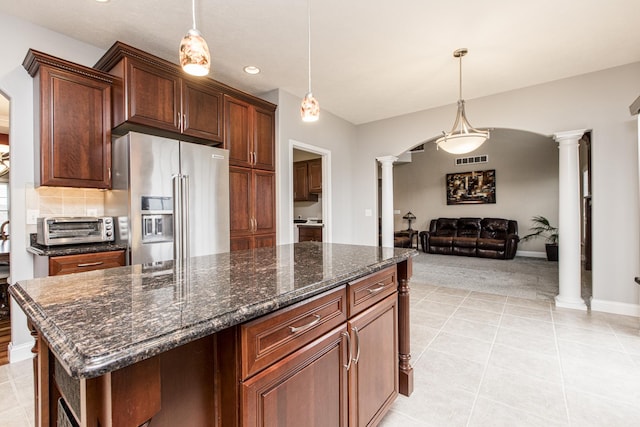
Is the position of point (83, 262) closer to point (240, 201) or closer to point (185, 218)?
point (185, 218)

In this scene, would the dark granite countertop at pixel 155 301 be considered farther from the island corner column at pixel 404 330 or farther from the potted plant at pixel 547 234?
the potted plant at pixel 547 234

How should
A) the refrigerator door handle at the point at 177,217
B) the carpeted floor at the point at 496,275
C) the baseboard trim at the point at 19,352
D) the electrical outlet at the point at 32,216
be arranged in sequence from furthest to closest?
the carpeted floor at the point at 496,275 < the refrigerator door handle at the point at 177,217 < the electrical outlet at the point at 32,216 < the baseboard trim at the point at 19,352

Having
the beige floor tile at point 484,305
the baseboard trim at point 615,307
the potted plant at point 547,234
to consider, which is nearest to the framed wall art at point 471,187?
the potted plant at point 547,234

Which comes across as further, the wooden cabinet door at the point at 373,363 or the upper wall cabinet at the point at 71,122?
the upper wall cabinet at the point at 71,122

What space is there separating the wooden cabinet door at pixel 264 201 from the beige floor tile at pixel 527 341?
2.63 meters

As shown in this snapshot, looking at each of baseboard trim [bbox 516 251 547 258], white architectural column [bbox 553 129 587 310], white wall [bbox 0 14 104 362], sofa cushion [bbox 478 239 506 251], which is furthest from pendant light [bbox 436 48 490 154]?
baseboard trim [bbox 516 251 547 258]

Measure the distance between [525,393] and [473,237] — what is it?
5.92 metres

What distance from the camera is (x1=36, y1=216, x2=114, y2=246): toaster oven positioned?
222cm

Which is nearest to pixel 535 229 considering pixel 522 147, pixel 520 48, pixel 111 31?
pixel 522 147

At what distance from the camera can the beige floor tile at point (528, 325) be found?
2.78 m

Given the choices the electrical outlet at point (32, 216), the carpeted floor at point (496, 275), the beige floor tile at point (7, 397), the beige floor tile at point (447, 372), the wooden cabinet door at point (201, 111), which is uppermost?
the wooden cabinet door at point (201, 111)

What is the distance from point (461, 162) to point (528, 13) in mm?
6239

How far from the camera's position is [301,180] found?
239 inches

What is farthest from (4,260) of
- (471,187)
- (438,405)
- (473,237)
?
(471,187)
